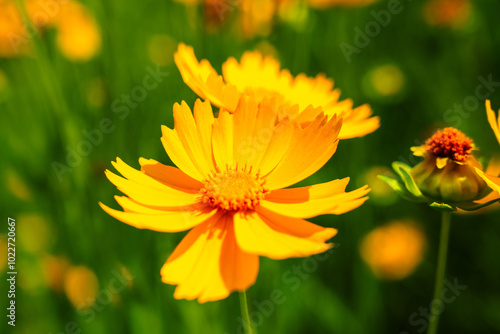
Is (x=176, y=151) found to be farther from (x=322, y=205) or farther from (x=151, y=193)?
(x=322, y=205)

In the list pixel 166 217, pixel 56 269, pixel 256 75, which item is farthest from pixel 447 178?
pixel 56 269

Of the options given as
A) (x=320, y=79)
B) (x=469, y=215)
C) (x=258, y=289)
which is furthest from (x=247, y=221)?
(x=469, y=215)

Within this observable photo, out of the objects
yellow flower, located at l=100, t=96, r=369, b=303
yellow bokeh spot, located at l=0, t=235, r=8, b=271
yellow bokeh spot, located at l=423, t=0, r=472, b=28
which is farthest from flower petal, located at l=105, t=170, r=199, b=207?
yellow bokeh spot, located at l=423, t=0, r=472, b=28

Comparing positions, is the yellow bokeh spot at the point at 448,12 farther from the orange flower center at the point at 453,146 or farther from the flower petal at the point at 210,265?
the flower petal at the point at 210,265

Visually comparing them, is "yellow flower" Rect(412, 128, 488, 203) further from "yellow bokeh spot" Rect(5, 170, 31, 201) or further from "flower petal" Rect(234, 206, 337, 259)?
"yellow bokeh spot" Rect(5, 170, 31, 201)

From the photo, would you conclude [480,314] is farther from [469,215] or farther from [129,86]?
[129,86]

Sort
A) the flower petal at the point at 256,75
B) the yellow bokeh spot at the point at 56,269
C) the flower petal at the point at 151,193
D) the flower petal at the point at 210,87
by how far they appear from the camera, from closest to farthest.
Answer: the flower petal at the point at 151,193 → the flower petal at the point at 210,87 → the flower petal at the point at 256,75 → the yellow bokeh spot at the point at 56,269

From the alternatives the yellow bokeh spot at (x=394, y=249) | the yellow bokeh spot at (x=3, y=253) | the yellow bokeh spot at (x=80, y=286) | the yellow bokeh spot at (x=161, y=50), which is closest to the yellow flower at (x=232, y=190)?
the yellow bokeh spot at (x=80, y=286)
